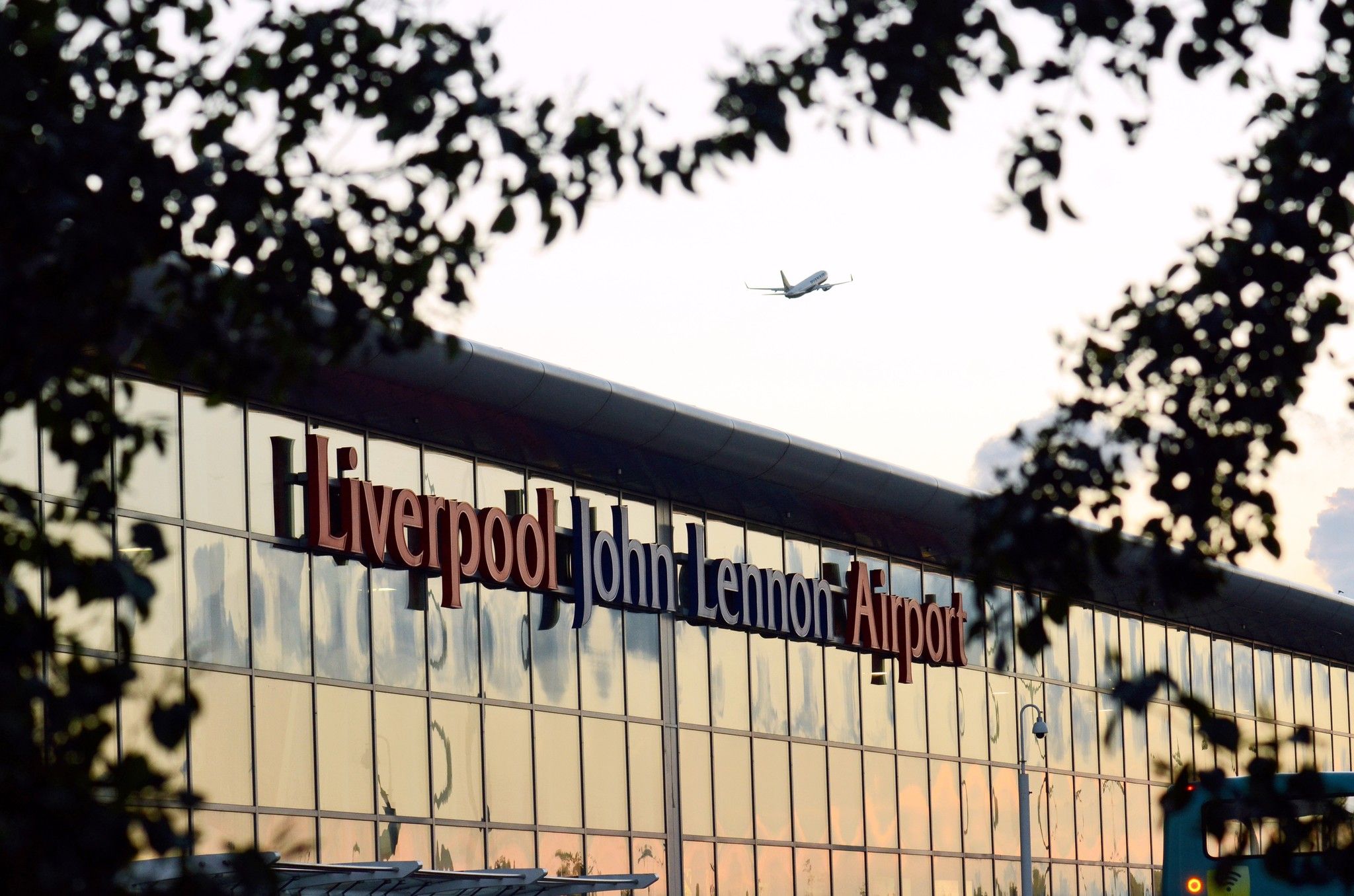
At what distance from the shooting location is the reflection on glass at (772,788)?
32250 mm

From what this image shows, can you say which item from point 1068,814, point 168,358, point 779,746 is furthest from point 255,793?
point 1068,814

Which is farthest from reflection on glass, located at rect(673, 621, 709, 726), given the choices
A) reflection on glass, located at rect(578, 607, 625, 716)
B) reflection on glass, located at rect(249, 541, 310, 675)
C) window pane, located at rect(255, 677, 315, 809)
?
window pane, located at rect(255, 677, 315, 809)

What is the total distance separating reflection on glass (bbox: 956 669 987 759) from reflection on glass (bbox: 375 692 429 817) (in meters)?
14.3

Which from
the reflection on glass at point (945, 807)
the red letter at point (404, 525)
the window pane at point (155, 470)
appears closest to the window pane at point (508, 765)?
the red letter at point (404, 525)

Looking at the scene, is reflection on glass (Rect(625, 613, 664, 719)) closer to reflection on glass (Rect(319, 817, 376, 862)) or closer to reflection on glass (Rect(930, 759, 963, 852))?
reflection on glass (Rect(319, 817, 376, 862))

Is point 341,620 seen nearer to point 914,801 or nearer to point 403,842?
point 403,842

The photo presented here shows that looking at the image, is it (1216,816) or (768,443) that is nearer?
(1216,816)

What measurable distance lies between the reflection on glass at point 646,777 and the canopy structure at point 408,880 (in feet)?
11.8

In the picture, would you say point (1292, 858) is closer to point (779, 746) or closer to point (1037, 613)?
point (1037, 613)

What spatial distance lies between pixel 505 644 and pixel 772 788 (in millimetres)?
6883

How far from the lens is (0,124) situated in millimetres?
5211

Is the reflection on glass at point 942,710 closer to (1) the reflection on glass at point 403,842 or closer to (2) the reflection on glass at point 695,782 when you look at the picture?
(2) the reflection on glass at point 695,782

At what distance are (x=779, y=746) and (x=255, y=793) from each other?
11.6m

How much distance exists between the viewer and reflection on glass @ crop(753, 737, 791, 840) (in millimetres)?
32250
